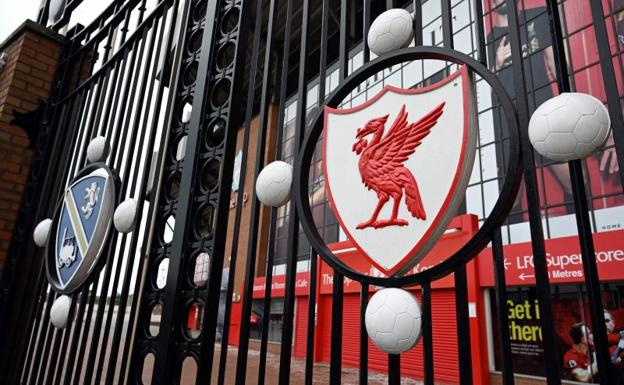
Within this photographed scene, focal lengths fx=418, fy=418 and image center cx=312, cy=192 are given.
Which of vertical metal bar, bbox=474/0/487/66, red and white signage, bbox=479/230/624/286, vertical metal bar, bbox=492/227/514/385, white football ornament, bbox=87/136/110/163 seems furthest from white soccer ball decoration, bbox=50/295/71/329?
red and white signage, bbox=479/230/624/286

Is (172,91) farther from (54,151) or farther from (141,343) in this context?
(54,151)

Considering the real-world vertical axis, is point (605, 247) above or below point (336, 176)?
above

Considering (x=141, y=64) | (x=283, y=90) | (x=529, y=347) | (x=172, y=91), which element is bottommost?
(x=529, y=347)

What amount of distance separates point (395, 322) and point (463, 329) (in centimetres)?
13

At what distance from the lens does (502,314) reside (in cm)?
76

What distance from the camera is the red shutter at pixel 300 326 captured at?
11.4 meters

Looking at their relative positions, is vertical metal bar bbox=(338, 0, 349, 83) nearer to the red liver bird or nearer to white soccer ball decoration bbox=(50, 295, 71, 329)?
the red liver bird

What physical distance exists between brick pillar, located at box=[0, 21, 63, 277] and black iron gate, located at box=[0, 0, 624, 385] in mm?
96

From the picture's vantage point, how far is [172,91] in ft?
5.69

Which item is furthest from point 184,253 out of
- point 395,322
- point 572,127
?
point 572,127

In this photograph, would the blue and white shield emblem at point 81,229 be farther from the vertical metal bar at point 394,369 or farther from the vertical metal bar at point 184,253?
the vertical metal bar at point 394,369

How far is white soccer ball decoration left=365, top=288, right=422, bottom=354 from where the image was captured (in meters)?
0.81

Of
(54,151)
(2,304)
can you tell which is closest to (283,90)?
(54,151)

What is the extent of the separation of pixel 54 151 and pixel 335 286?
7.56 ft
